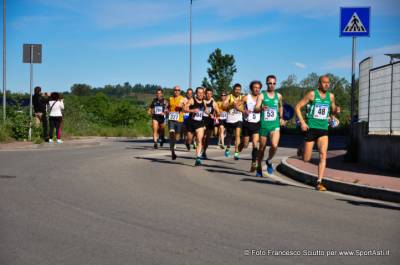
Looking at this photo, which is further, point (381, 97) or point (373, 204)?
point (381, 97)

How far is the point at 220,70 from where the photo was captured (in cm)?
8069

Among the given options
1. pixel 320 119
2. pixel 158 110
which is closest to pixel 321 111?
pixel 320 119

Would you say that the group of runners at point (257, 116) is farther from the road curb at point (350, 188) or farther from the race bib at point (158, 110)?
the road curb at point (350, 188)

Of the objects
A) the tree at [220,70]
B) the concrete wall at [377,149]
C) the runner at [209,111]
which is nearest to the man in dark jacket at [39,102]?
the runner at [209,111]

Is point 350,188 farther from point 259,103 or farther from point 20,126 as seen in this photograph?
point 20,126

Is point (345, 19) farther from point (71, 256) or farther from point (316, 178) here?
point (71, 256)

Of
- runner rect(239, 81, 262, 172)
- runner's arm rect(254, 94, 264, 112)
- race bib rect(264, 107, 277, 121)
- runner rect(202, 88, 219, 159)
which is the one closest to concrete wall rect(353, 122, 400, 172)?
runner rect(239, 81, 262, 172)

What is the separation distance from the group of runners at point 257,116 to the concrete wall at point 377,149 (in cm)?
172

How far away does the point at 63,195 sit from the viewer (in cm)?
822

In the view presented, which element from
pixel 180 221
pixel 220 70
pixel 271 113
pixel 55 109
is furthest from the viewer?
pixel 220 70

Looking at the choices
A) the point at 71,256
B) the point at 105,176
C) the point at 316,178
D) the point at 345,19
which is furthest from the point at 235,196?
the point at 345,19

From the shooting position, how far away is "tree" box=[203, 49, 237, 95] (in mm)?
80000

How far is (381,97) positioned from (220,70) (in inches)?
2685

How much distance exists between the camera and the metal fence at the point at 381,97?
1233cm
